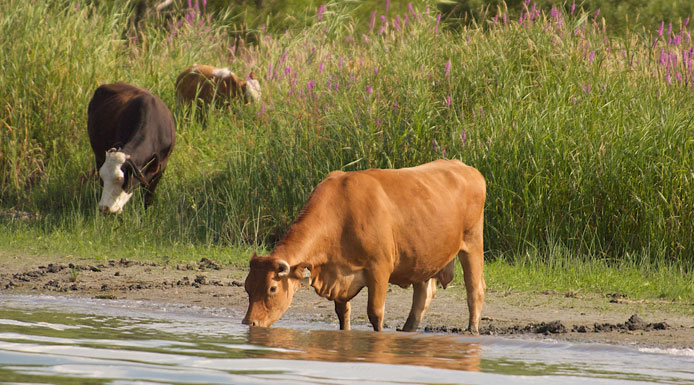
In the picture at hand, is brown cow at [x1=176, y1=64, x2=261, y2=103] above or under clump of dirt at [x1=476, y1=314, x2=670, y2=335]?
above

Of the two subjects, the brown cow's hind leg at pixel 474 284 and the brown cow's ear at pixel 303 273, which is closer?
the brown cow's ear at pixel 303 273

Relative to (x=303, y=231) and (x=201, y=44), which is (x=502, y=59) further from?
(x=201, y=44)

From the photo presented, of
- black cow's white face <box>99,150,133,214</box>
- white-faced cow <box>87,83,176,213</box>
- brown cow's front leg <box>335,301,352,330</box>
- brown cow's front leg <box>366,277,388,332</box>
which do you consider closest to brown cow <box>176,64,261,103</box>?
white-faced cow <box>87,83,176,213</box>

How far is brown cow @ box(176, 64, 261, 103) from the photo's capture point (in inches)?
585

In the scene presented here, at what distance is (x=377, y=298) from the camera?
6.64 meters

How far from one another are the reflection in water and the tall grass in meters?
3.35

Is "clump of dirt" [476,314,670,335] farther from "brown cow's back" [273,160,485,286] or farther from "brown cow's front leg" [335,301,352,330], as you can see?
"brown cow's front leg" [335,301,352,330]

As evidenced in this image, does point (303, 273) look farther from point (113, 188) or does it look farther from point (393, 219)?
point (113, 188)

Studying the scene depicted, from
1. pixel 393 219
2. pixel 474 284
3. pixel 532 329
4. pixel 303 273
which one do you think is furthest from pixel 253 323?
pixel 532 329

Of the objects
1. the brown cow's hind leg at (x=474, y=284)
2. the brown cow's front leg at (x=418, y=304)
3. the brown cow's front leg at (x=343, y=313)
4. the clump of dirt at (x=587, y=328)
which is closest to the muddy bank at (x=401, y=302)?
the clump of dirt at (x=587, y=328)

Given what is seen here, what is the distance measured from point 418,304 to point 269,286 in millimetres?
1425

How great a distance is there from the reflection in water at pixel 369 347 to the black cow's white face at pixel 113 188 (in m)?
5.56

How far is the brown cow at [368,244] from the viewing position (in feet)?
21.0

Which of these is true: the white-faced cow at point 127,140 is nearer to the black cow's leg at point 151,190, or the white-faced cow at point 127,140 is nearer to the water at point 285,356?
the black cow's leg at point 151,190
